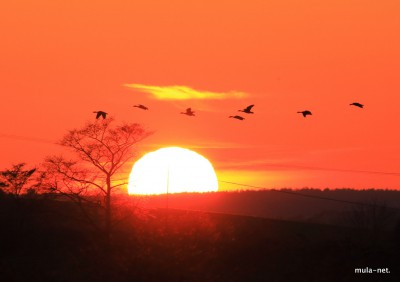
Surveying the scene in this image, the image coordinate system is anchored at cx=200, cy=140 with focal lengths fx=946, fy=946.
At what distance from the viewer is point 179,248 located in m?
103

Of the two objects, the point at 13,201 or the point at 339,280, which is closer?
the point at 339,280

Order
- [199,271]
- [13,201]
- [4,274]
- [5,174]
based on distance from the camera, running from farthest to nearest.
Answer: [13,201], [5,174], [199,271], [4,274]

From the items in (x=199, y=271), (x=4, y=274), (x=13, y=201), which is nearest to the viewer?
(x=4, y=274)

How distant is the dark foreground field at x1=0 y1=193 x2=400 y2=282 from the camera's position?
91.8 metres

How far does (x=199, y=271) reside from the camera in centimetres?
9431

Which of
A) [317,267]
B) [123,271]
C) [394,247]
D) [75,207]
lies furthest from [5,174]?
[394,247]

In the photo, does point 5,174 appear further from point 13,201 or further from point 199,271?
point 199,271

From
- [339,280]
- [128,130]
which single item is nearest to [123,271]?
[128,130]

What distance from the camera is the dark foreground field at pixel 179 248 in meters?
91.8

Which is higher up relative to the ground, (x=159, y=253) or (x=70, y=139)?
(x=70, y=139)

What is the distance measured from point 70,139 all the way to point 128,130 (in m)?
6.05

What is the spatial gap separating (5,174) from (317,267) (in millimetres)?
36240

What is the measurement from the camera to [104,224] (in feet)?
346

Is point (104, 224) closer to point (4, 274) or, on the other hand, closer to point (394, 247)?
point (4, 274)
